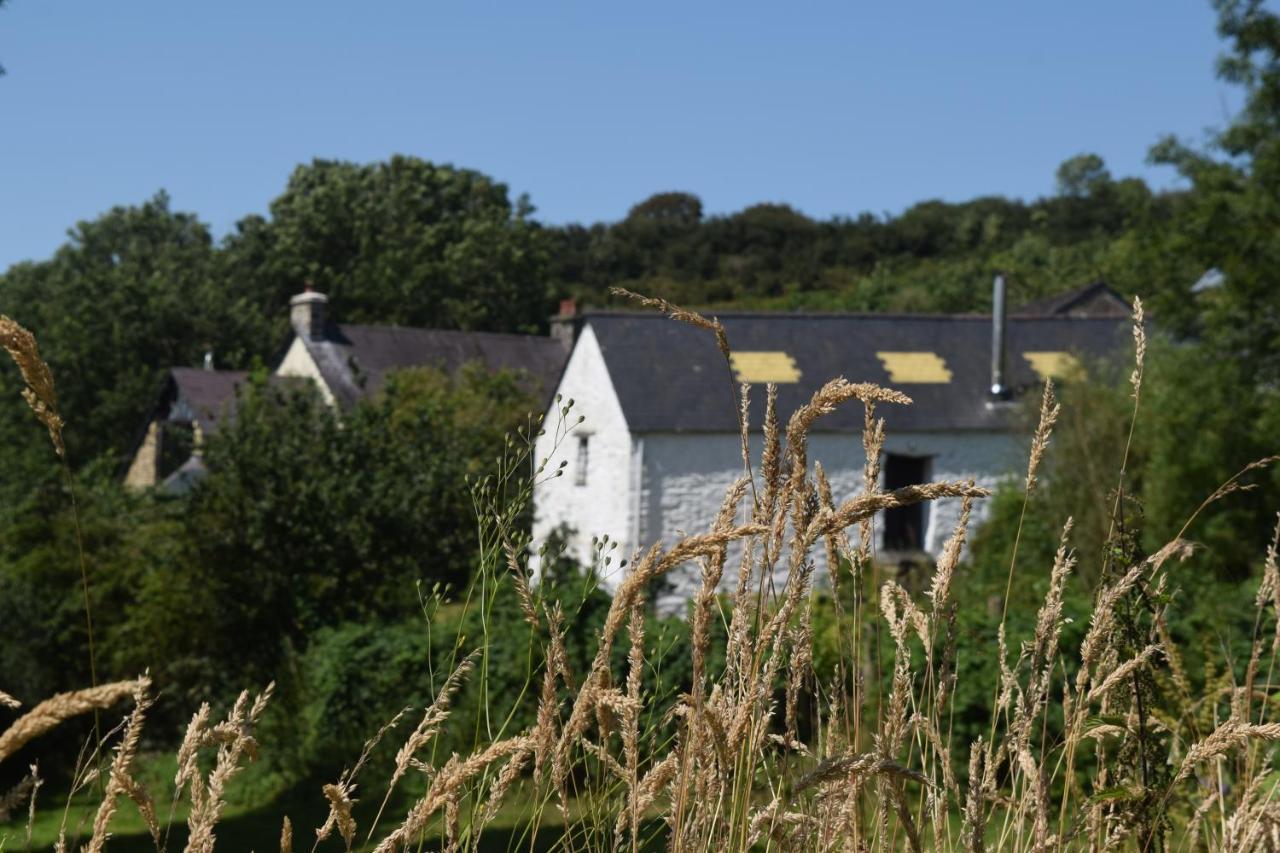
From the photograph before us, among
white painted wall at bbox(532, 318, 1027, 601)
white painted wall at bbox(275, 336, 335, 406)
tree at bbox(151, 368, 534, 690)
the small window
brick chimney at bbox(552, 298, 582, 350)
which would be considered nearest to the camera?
tree at bbox(151, 368, 534, 690)

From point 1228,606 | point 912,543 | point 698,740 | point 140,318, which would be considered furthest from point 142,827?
point 140,318

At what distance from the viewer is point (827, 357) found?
1064 inches

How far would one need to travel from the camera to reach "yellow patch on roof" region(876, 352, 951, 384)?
27.2m

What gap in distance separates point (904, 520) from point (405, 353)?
60.0 feet

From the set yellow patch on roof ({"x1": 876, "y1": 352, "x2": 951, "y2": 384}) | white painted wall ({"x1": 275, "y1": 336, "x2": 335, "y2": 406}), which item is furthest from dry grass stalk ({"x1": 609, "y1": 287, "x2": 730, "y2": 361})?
white painted wall ({"x1": 275, "y1": 336, "x2": 335, "y2": 406})

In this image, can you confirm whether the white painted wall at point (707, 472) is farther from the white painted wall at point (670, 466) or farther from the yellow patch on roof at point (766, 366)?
the yellow patch on roof at point (766, 366)

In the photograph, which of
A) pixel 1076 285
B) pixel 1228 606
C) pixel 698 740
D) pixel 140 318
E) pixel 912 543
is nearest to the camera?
pixel 698 740

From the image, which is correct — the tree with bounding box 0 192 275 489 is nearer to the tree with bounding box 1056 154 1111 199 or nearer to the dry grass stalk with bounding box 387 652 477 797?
the dry grass stalk with bounding box 387 652 477 797

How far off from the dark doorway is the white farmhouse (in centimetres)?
3

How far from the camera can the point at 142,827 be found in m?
13.9

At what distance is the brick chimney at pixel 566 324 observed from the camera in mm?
41875

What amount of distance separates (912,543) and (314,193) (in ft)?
121

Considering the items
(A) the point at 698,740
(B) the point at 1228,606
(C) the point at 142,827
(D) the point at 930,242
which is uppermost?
(D) the point at 930,242

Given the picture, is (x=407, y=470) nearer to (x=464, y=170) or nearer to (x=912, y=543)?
(x=912, y=543)
